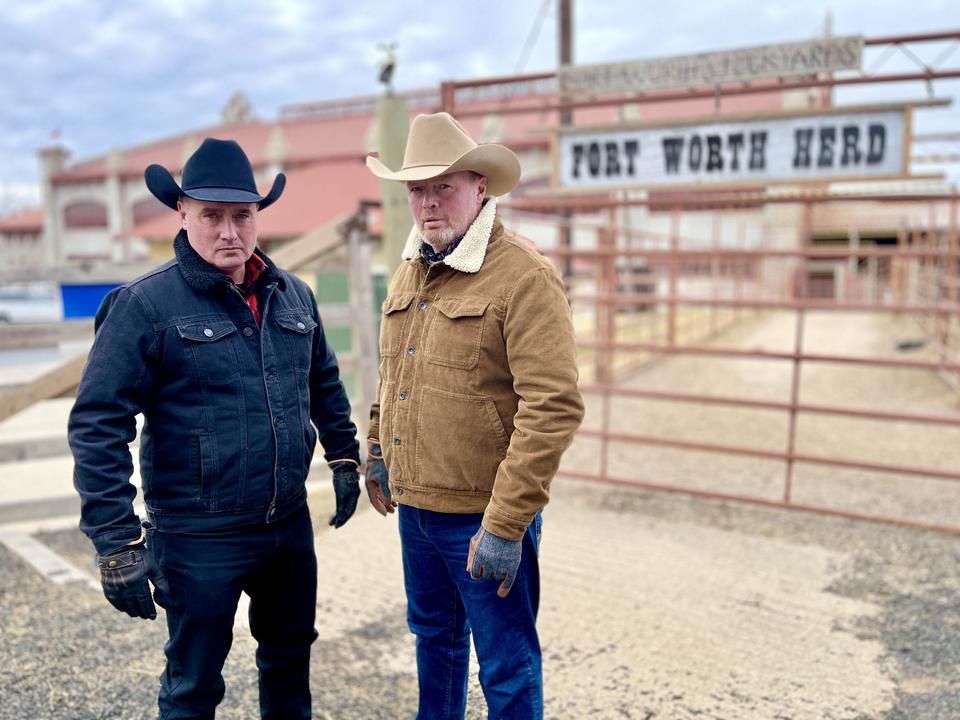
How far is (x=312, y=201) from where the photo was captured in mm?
25703

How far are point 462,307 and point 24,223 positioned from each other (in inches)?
1801

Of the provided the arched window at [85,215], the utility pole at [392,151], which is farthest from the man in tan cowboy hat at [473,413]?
the arched window at [85,215]

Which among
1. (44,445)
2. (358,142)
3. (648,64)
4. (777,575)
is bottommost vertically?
(777,575)

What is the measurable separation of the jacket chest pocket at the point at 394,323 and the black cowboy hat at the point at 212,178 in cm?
48

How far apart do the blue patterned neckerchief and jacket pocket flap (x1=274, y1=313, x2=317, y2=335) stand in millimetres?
408

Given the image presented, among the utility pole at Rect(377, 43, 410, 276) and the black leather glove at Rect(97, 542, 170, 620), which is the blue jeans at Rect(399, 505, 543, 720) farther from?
the utility pole at Rect(377, 43, 410, 276)

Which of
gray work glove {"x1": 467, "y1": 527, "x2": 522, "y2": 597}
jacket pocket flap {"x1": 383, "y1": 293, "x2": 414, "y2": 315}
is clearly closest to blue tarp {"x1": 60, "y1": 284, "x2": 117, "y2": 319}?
jacket pocket flap {"x1": 383, "y1": 293, "x2": 414, "y2": 315}

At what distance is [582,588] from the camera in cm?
388

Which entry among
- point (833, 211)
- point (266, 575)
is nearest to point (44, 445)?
point (266, 575)

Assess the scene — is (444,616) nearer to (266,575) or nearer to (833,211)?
(266,575)

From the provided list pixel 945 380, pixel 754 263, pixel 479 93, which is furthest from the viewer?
pixel 479 93

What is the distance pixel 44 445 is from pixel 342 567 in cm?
191

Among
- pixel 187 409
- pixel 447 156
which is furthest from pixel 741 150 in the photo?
pixel 187 409

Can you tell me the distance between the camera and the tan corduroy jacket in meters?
1.95
